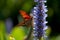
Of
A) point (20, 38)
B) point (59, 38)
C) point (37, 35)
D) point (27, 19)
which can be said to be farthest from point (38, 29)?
point (59, 38)

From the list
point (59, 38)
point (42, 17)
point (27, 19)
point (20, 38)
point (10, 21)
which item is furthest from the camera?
point (10, 21)

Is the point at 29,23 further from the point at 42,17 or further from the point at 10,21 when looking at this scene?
the point at 10,21

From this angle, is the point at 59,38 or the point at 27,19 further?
the point at 59,38

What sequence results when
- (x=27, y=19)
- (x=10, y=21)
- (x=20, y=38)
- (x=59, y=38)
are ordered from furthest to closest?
(x=10, y=21)
(x=59, y=38)
(x=20, y=38)
(x=27, y=19)

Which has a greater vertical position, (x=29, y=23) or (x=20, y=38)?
(x=29, y=23)

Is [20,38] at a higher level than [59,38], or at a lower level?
higher

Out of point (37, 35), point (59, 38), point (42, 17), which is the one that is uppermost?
point (42, 17)

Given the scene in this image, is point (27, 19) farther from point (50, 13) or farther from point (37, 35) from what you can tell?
point (50, 13)

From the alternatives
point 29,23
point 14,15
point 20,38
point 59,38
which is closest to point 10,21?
point 14,15

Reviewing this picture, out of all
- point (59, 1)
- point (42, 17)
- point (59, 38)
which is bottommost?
point (59, 38)
